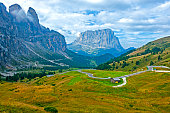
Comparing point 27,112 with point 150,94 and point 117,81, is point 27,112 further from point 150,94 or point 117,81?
point 117,81

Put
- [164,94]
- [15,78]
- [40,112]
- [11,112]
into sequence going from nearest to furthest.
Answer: [11,112] → [40,112] → [164,94] → [15,78]

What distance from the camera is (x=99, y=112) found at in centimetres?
2941

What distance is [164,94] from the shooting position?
5141 cm

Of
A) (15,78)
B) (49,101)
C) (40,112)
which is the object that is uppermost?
(40,112)

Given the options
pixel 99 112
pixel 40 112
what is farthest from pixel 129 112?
pixel 40 112

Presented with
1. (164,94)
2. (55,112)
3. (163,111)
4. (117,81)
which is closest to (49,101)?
(55,112)

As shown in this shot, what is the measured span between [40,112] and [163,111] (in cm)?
3255

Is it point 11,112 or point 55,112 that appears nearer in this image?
point 11,112

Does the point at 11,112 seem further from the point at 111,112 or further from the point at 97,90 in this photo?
the point at 97,90

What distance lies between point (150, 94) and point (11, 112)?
52.4 metres

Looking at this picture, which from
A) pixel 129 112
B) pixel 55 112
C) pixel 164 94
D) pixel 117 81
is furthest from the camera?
pixel 117 81

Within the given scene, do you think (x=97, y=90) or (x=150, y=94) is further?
(x=97, y=90)

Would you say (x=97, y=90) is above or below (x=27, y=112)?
below

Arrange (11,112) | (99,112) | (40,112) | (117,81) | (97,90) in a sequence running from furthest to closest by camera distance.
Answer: (117,81) < (97,90) < (99,112) < (40,112) < (11,112)
